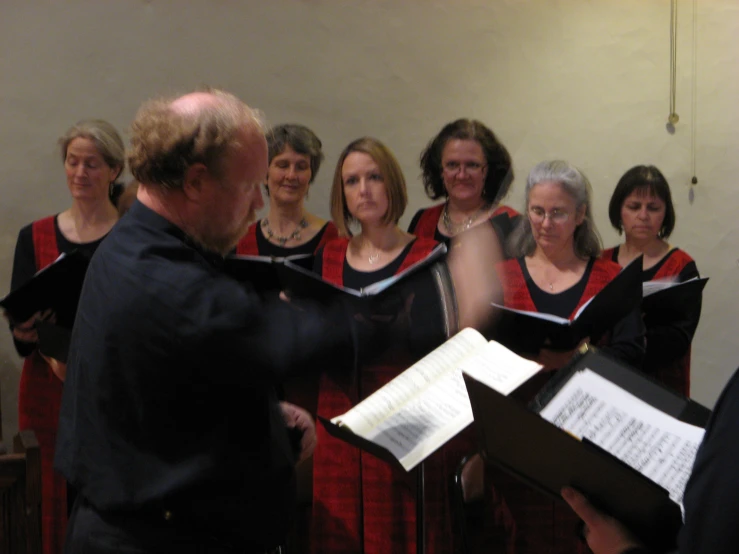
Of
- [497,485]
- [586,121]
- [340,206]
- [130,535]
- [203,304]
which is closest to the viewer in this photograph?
[203,304]

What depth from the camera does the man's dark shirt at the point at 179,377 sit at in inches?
52.8

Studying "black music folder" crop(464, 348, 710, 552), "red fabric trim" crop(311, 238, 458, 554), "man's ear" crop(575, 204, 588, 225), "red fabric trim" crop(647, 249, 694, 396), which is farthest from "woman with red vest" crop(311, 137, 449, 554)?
"black music folder" crop(464, 348, 710, 552)

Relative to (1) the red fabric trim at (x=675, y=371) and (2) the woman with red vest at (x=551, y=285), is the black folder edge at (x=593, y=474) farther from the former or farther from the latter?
(1) the red fabric trim at (x=675, y=371)

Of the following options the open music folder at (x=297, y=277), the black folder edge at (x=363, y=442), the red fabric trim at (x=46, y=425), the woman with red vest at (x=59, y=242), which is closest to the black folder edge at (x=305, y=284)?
the open music folder at (x=297, y=277)

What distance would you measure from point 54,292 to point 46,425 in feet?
2.13

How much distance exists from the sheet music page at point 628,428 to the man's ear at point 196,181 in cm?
78

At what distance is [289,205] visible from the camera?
3.51 metres

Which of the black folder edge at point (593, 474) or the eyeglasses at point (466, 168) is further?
the eyeglasses at point (466, 168)

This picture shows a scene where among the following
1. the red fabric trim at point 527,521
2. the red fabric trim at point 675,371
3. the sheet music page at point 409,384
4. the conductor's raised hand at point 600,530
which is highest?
the sheet music page at point 409,384

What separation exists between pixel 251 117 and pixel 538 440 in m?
0.76

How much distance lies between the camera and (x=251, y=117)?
1514 mm

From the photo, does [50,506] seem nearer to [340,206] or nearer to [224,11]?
[340,206]

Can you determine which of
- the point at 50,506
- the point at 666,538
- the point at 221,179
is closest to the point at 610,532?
the point at 666,538

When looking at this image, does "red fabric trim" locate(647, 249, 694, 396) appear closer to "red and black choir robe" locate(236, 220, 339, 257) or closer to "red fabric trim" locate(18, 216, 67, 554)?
"red and black choir robe" locate(236, 220, 339, 257)
